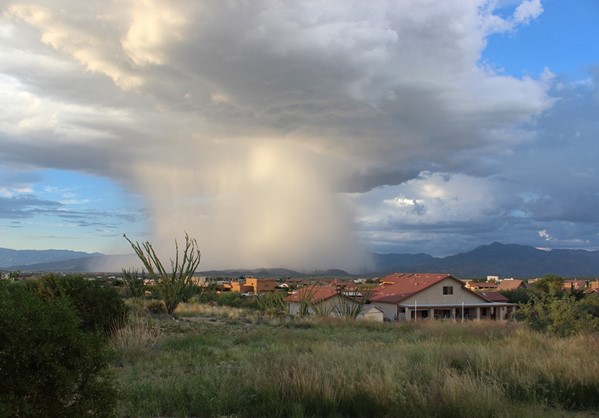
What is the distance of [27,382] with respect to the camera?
4.95 meters

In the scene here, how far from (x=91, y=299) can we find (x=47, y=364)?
11520mm

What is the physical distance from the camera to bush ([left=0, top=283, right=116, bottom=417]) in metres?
4.91

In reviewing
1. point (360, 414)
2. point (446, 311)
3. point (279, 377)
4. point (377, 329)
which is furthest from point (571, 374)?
point (446, 311)

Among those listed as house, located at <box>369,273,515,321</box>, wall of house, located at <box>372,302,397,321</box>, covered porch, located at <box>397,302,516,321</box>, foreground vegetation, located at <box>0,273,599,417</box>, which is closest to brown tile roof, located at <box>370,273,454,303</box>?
house, located at <box>369,273,515,321</box>

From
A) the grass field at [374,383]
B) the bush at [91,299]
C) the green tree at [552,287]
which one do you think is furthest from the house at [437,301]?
the grass field at [374,383]

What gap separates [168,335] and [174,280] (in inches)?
486

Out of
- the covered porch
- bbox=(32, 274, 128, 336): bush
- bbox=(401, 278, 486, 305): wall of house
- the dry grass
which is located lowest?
the covered porch

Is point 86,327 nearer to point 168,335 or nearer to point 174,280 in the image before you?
point 168,335

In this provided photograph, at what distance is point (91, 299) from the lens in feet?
52.0

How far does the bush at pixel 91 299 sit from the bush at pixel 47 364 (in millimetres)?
10426

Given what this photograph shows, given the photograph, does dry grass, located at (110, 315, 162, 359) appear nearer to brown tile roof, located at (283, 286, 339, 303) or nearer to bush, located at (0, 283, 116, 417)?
bush, located at (0, 283, 116, 417)

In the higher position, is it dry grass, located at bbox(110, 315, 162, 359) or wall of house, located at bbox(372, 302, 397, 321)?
dry grass, located at bbox(110, 315, 162, 359)

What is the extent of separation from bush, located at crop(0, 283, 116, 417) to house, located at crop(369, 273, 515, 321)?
60.5m

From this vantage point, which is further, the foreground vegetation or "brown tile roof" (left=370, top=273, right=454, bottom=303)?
"brown tile roof" (left=370, top=273, right=454, bottom=303)
